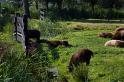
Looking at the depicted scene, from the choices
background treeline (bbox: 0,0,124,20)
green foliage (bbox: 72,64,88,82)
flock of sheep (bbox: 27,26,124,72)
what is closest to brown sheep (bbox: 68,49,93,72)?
flock of sheep (bbox: 27,26,124,72)

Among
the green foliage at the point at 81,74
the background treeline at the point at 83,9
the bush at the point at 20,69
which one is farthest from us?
the background treeline at the point at 83,9

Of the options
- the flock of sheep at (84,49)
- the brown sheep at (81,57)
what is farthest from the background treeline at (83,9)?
the brown sheep at (81,57)

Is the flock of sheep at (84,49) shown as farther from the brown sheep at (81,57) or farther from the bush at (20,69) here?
the bush at (20,69)

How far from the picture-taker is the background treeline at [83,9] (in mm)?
44500

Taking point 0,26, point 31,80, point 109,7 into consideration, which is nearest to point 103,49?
point 31,80

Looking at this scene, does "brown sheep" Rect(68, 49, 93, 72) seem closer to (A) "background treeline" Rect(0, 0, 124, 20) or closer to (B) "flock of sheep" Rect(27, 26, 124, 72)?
(B) "flock of sheep" Rect(27, 26, 124, 72)

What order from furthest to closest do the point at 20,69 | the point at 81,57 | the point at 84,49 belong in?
the point at 84,49 → the point at 81,57 → the point at 20,69

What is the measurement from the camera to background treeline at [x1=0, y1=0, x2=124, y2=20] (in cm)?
4450

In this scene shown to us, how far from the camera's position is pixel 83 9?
45.2 m

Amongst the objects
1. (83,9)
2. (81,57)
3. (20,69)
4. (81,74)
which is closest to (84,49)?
(81,57)

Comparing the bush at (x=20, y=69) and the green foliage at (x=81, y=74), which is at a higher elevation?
the bush at (x=20, y=69)

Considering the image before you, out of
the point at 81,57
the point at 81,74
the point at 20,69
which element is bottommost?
the point at 81,57

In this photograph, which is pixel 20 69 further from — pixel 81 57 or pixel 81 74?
pixel 81 57

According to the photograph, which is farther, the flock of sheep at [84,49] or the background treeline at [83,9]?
the background treeline at [83,9]
